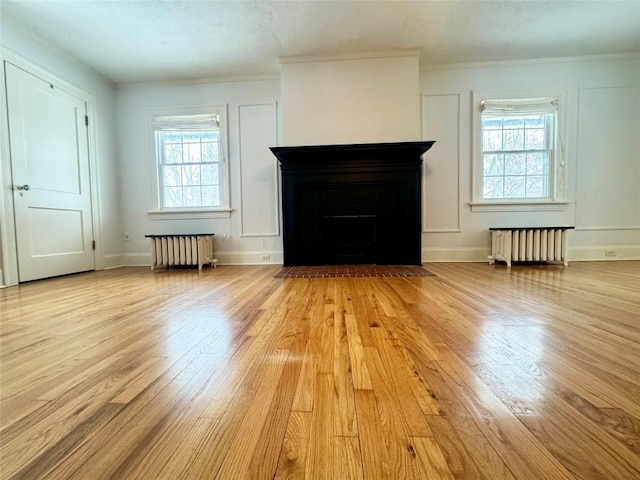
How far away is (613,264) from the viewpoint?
3764 mm

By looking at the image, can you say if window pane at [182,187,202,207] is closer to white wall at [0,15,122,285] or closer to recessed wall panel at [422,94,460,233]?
white wall at [0,15,122,285]

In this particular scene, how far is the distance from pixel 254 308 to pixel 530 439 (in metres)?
1.54

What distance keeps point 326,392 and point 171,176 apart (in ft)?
15.3

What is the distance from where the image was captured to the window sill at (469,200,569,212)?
422cm

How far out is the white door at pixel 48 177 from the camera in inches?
125

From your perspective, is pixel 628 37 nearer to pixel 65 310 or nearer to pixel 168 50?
pixel 168 50

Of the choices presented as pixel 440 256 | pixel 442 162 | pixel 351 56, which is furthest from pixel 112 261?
pixel 442 162

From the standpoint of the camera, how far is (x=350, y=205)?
3898 millimetres

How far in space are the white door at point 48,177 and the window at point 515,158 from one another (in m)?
5.50

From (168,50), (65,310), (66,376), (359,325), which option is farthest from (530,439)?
(168,50)

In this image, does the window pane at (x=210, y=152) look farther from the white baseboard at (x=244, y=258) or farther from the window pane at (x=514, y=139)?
the window pane at (x=514, y=139)

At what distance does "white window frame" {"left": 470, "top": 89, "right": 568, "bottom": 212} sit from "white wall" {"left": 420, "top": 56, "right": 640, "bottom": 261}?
0.26 ft

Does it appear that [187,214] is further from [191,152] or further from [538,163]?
[538,163]

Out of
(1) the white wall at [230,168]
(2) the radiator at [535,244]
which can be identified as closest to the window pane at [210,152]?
(1) the white wall at [230,168]
